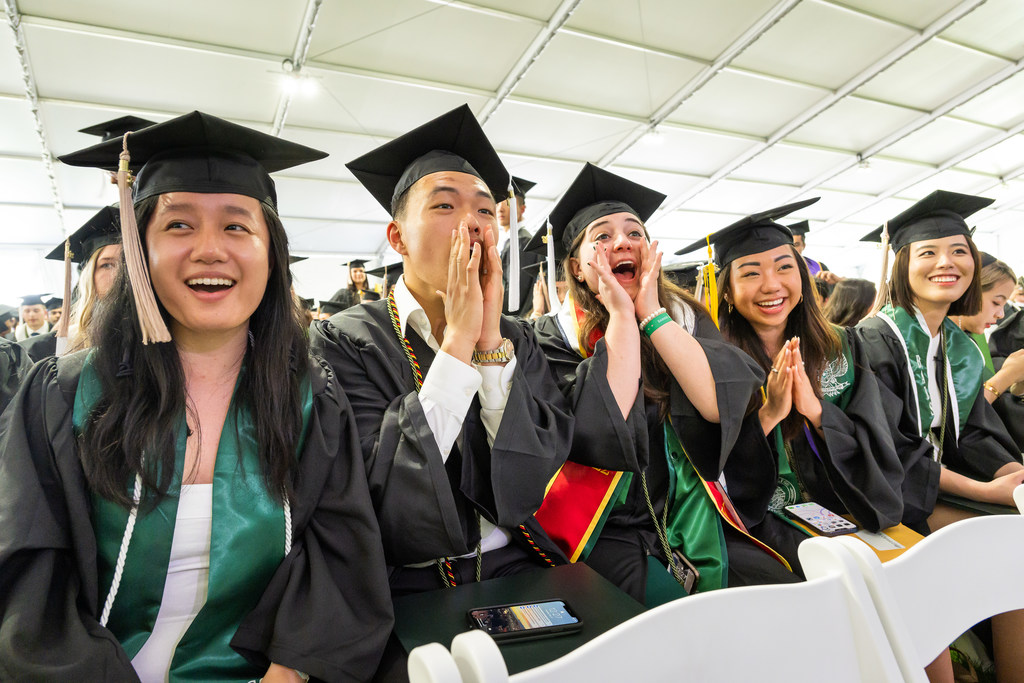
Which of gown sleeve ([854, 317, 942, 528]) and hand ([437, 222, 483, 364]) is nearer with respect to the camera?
hand ([437, 222, 483, 364])

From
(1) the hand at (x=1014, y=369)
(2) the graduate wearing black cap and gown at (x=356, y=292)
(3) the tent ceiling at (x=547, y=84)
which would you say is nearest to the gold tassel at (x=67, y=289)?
(2) the graduate wearing black cap and gown at (x=356, y=292)

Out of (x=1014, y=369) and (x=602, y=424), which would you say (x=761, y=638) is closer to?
(x=602, y=424)

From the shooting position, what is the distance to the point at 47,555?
116 cm

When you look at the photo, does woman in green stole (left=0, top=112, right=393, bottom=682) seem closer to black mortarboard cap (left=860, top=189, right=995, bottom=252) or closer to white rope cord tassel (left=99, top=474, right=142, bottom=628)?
white rope cord tassel (left=99, top=474, right=142, bottom=628)

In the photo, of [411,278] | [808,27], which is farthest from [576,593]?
[808,27]

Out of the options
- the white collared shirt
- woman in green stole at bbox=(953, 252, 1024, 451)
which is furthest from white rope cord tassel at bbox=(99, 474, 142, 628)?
woman in green stole at bbox=(953, 252, 1024, 451)

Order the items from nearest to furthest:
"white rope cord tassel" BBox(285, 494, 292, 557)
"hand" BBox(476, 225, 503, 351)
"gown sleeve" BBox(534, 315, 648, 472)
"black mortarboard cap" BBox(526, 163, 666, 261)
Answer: "white rope cord tassel" BBox(285, 494, 292, 557) → "hand" BBox(476, 225, 503, 351) → "gown sleeve" BBox(534, 315, 648, 472) → "black mortarboard cap" BBox(526, 163, 666, 261)

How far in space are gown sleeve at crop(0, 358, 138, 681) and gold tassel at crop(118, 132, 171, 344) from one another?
0.81 feet

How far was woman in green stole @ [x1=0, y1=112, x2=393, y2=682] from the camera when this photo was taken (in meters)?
1.19

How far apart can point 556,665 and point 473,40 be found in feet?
26.6

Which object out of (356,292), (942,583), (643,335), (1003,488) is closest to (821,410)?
(643,335)

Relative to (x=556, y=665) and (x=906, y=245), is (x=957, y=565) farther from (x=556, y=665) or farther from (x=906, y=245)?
(x=906, y=245)

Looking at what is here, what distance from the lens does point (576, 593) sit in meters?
1.37

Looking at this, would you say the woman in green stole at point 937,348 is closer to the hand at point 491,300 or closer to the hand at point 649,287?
the hand at point 649,287
